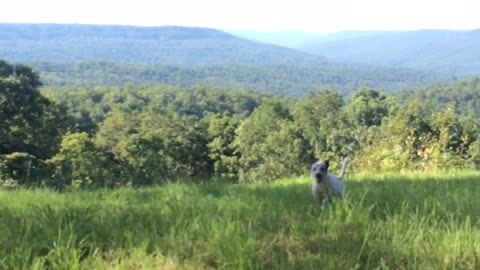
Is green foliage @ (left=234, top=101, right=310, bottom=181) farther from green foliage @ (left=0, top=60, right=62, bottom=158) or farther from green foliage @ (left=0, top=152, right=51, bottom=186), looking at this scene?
green foliage @ (left=0, top=152, right=51, bottom=186)

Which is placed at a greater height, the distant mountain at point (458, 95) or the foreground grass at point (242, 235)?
the foreground grass at point (242, 235)

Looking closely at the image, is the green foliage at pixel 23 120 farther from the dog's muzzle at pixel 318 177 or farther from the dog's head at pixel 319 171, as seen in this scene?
the dog's muzzle at pixel 318 177

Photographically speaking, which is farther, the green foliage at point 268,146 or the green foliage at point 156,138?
the green foliage at point 268,146

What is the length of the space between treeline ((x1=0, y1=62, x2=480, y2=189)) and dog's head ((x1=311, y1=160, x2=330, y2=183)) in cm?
84

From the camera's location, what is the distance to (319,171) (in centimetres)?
527

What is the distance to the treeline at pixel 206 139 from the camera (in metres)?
11.0

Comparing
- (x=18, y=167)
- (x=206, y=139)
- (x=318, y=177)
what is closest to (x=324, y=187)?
(x=318, y=177)

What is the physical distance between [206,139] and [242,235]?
2405 inches

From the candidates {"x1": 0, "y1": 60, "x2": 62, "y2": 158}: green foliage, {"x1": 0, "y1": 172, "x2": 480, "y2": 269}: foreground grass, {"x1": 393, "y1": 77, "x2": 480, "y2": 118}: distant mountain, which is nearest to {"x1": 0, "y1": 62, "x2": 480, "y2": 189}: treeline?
{"x1": 0, "y1": 60, "x2": 62, "y2": 158}: green foliage

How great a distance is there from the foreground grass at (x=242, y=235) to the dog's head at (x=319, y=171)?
1.92 ft

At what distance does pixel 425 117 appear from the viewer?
50.9 metres

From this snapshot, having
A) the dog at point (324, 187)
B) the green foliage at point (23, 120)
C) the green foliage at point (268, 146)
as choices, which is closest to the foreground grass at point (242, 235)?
the dog at point (324, 187)

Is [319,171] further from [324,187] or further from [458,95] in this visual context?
→ [458,95]

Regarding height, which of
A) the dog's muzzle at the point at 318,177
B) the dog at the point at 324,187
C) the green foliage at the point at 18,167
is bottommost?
the green foliage at the point at 18,167
